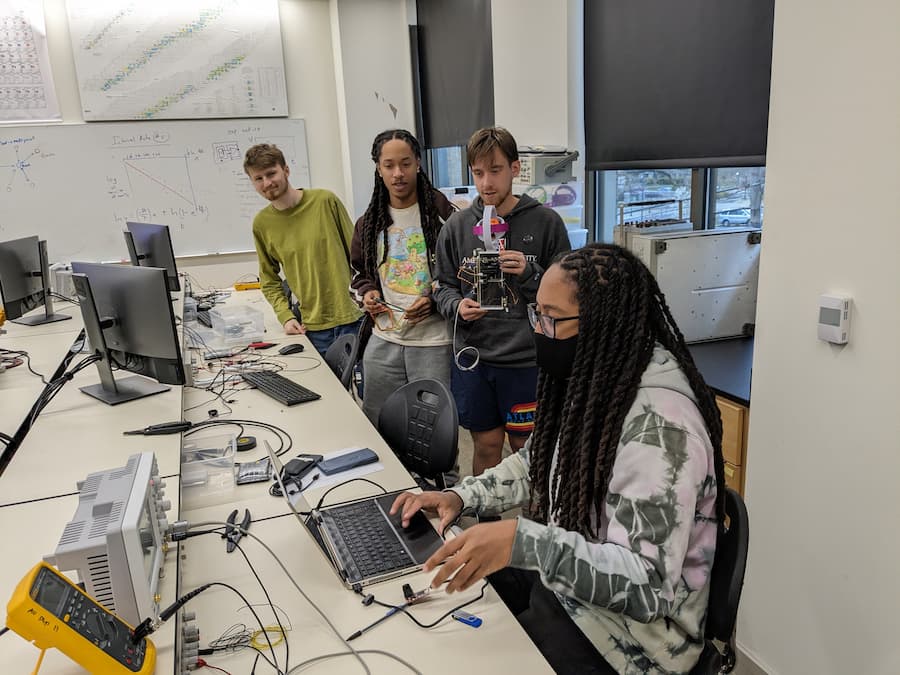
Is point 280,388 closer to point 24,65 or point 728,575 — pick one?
point 728,575

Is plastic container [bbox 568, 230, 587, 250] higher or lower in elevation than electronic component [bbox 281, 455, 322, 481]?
higher

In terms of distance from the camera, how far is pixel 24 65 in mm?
4383

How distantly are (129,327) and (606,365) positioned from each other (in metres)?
1.67

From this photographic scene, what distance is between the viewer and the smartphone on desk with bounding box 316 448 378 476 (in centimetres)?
172

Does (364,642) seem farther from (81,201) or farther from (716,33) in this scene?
(81,201)

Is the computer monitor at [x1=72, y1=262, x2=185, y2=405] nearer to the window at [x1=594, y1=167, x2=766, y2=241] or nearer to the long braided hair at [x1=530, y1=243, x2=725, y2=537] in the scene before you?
the long braided hair at [x1=530, y1=243, x2=725, y2=537]

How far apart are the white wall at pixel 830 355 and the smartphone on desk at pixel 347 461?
106 cm

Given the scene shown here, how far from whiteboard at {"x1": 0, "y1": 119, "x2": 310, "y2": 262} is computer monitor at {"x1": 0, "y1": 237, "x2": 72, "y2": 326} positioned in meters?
1.39

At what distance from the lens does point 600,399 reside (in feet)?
3.76

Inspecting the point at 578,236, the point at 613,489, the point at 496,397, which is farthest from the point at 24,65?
the point at 613,489

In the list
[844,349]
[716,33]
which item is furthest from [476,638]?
[716,33]

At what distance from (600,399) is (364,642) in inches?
23.1

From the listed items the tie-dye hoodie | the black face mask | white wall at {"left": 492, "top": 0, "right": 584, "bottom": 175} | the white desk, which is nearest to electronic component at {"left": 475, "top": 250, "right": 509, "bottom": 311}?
the white desk

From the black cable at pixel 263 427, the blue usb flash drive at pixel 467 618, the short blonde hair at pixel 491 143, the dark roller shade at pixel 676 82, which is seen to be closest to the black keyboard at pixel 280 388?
the black cable at pixel 263 427
